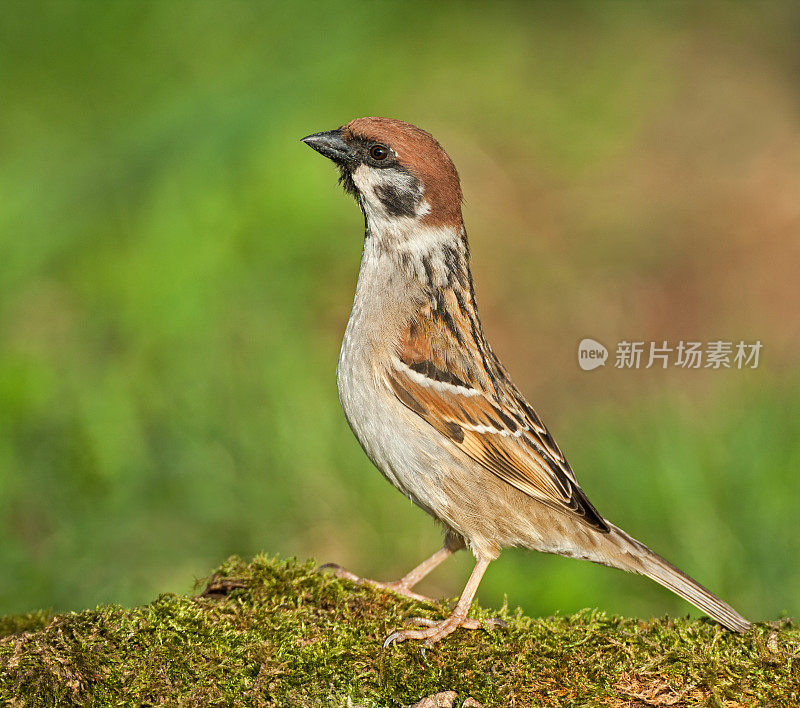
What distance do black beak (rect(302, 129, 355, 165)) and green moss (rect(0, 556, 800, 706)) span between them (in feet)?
5.89

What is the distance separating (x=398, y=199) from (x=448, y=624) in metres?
1.75

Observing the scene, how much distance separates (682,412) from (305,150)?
415 centimetres

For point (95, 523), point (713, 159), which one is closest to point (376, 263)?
point (95, 523)

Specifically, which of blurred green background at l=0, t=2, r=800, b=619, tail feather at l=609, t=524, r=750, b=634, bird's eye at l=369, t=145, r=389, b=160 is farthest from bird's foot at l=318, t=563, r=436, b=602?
blurred green background at l=0, t=2, r=800, b=619

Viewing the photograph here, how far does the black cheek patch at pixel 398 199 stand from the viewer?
162 inches

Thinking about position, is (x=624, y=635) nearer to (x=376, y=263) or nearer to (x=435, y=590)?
(x=376, y=263)

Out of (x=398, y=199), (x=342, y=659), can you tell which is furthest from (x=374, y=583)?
(x=398, y=199)

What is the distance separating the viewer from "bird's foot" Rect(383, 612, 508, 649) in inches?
128

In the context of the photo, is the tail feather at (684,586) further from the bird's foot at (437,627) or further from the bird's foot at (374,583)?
the bird's foot at (374,583)

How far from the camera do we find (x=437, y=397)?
3900 mm

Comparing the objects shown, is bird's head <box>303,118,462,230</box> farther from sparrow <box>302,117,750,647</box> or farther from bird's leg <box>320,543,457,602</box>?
bird's leg <box>320,543,457,602</box>

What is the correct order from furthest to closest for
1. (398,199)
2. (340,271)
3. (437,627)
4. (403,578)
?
(340,271) → (398,199) → (403,578) → (437,627)

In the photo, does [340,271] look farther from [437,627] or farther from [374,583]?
[437,627]

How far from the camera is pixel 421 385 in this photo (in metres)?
3.89
